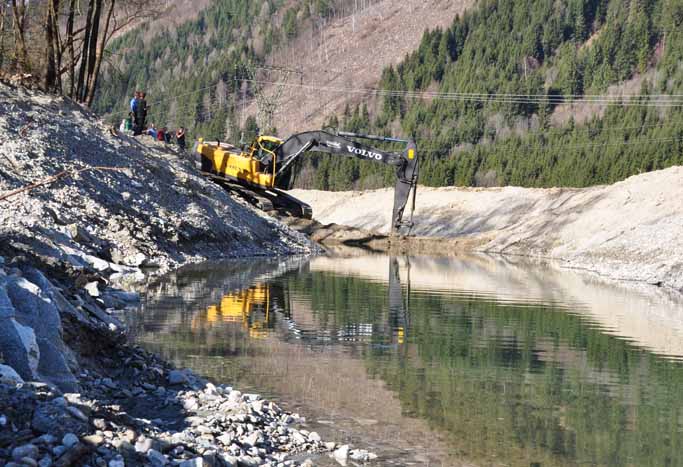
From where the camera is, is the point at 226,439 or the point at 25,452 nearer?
the point at 25,452

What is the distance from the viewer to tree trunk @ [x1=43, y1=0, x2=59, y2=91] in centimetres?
3691

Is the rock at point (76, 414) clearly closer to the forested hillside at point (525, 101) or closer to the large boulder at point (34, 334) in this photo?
the large boulder at point (34, 334)

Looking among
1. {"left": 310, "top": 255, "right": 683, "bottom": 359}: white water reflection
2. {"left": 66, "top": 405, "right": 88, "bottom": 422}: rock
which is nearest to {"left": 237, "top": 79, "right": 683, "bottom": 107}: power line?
{"left": 310, "top": 255, "right": 683, "bottom": 359}: white water reflection

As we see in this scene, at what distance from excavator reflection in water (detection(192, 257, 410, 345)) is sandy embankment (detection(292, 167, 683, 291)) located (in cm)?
1588

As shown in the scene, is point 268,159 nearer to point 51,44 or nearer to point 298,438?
point 51,44

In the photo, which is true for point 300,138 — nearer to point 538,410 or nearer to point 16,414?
point 538,410

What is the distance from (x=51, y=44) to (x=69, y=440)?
31672 millimetres

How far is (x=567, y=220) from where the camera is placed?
63.4 metres

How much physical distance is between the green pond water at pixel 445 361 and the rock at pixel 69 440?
11.6 ft

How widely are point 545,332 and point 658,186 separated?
38791 millimetres

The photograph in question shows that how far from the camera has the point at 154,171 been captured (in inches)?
1517

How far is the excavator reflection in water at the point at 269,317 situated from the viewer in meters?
18.9

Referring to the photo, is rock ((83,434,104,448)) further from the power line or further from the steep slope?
the power line

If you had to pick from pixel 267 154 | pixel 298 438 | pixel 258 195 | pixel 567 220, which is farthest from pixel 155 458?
pixel 567 220
